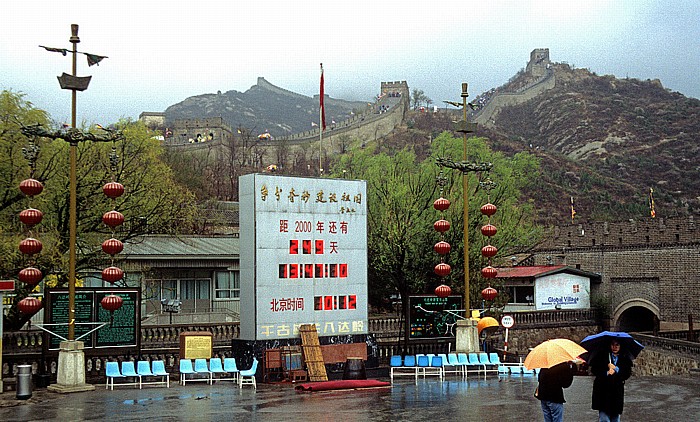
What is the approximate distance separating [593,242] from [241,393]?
110 feet

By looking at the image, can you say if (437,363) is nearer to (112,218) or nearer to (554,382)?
(112,218)

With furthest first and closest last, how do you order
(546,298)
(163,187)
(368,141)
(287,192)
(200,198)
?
(368,141) < (200,198) < (546,298) < (163,187) < (287,192)

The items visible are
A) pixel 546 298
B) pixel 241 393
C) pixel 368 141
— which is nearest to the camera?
pixel 241 393

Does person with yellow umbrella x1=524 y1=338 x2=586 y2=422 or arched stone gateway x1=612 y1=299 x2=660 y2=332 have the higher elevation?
person with yellow umbrella x1=524 y1=338 x2=586 y2=422

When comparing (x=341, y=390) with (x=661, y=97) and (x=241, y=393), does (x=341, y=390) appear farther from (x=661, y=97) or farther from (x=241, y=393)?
(x=661, y=97)

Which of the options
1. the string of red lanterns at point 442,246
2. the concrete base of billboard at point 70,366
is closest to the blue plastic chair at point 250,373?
the concrete base of billboard at point 70,366

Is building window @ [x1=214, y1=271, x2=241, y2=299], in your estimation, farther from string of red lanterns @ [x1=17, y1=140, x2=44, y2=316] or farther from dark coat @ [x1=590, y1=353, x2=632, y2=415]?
dark coat @ [x1=590, y1=353, x2=632, y2=415]

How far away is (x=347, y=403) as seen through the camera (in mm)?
18891

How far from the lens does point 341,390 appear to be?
21688 mm

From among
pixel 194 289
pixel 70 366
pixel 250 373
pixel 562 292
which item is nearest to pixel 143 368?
pixel 70 366

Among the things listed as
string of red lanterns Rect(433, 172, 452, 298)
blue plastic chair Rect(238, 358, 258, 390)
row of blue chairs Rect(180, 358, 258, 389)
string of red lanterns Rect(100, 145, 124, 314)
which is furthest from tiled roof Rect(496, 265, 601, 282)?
string of red lanterns Rect(100, 145, 124, 314)

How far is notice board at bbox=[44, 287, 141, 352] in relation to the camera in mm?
22609

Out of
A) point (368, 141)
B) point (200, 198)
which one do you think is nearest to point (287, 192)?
point (200, 198)

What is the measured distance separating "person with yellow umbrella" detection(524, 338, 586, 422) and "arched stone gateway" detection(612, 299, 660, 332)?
35.1m
